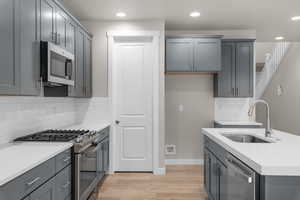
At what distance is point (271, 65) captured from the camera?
698 cm

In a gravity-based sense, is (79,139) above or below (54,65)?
below

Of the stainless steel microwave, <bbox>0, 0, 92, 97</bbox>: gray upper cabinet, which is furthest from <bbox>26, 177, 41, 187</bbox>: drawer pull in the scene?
the stainless steel microwave

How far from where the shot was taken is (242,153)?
1.64m

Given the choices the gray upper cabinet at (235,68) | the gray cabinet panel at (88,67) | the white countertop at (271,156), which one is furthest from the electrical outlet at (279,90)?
the gray cabinet panel at (88,67)

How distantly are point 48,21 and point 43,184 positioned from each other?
1.66 meters

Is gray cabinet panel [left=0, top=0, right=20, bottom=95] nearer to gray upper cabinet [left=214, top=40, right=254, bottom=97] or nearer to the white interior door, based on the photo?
the white interior door

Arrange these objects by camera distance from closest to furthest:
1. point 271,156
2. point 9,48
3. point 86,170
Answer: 1. point 271,156
2. point 9,48
3. point 86,170

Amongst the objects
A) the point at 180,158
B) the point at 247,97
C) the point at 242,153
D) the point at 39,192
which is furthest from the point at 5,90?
the point at 247,97

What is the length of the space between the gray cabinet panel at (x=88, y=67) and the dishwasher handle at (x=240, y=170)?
2.67 m

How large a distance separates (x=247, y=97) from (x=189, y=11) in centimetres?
206

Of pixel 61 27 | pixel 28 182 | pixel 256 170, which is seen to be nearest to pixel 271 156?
pixel 256 170

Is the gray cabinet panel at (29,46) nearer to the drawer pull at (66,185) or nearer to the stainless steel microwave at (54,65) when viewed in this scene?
the stainless steel microwave at (54,65)

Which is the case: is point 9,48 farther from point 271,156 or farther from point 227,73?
point 227,73

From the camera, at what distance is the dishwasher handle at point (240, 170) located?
4.90ft
